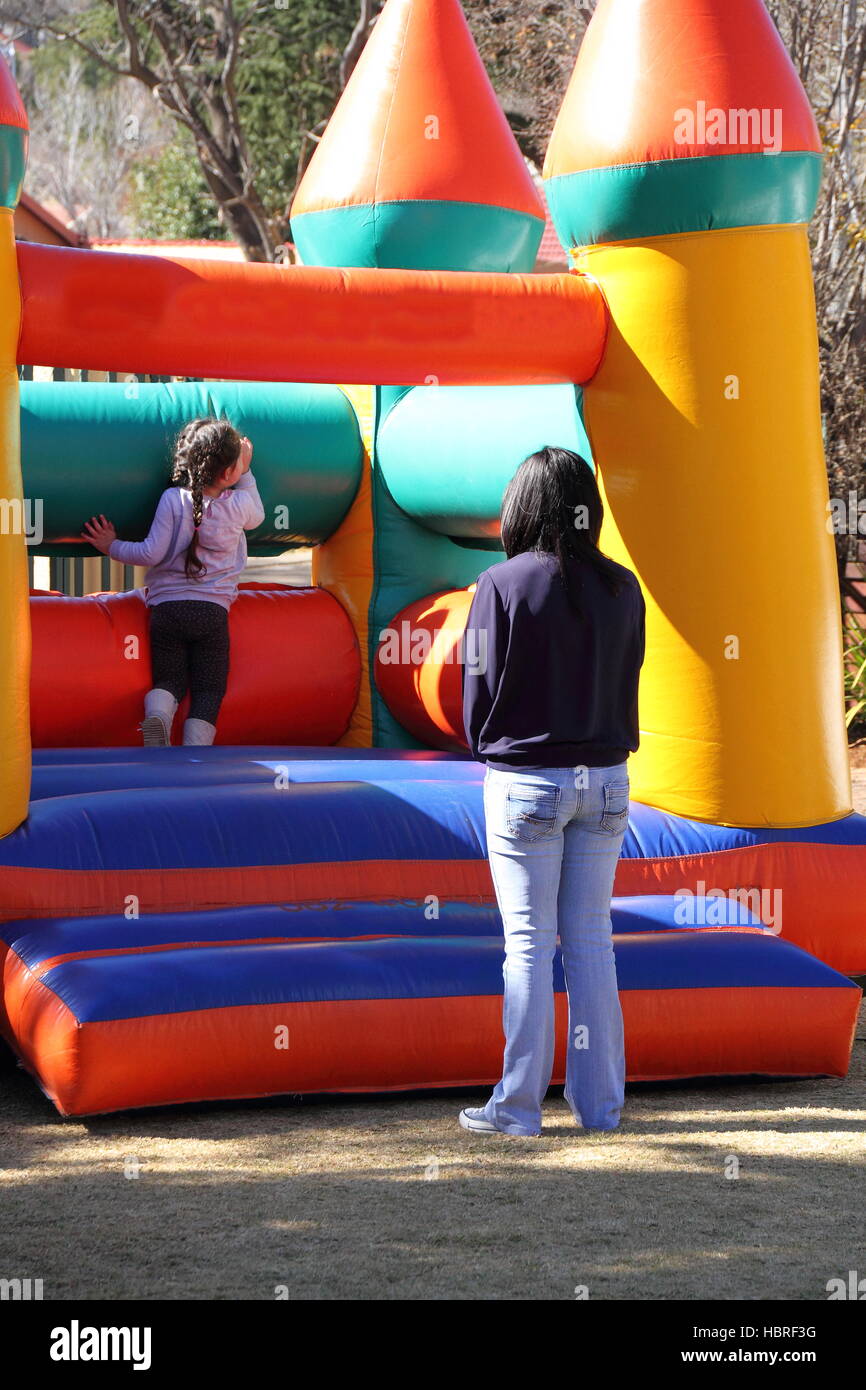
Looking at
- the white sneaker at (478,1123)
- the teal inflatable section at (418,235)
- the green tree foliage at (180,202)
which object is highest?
the green tree foliage at (180,202)

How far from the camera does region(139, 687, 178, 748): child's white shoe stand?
17.4 ft

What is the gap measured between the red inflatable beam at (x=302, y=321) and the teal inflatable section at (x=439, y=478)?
480 millimetres

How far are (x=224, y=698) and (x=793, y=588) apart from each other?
203 centimetres

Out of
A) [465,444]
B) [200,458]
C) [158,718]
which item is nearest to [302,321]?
[200,458]

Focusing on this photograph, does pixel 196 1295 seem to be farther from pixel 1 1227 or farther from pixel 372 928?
pixel 372 928

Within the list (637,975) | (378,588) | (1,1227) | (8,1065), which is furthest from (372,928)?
(378,588)

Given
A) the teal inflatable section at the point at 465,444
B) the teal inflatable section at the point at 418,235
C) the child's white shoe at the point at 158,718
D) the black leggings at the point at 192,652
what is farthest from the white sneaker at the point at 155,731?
the teal inflatable section at the point at 418,235

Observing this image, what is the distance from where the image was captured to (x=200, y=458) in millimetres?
5316

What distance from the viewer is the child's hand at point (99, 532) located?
547cm

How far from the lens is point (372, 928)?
407cm

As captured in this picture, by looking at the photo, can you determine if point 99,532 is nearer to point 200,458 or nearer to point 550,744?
point 200,458

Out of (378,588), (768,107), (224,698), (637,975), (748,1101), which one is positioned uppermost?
(768,107)

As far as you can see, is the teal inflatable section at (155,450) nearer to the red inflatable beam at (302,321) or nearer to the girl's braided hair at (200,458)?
the girl's braided hair at (200,458)

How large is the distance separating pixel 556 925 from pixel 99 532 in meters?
2.61
